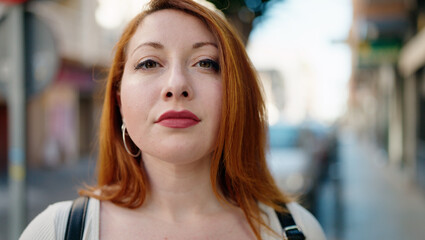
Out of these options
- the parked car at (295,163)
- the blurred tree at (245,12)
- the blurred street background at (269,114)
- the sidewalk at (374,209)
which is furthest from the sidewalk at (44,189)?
the blurred tree at (245,12)

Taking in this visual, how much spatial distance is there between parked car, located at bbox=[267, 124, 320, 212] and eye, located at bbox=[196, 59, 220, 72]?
286 cm

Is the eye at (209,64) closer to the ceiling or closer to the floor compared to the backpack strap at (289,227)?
closer to the ceiling

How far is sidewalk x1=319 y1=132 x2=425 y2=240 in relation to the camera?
6.68m

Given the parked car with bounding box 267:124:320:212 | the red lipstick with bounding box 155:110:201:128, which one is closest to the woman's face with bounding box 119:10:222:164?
the red lipstick with bounding box 155:110:201:128

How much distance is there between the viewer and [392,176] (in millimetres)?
13547

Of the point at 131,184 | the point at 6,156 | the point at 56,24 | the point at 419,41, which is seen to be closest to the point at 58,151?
the point at 6,156

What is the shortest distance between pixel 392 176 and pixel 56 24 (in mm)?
11756

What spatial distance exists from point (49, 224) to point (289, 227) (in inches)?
33.6

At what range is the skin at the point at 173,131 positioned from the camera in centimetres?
142

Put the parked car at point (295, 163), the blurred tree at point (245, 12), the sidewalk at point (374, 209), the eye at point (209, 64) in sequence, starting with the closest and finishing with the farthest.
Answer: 1. the eye at point (209, 64)
2. the blurred tree at point (245, 12)
3. the parked car at point (295, 163)
4. the sidewalk at point (374, 209)

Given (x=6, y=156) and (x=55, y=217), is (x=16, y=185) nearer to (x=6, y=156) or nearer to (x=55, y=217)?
(x=55, y=217)

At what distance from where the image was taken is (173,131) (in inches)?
55.2

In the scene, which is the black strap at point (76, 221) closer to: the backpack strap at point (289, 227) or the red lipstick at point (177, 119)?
the red lipstick at point (177, 119)

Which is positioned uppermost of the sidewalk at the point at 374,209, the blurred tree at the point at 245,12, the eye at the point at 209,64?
the blurred tree at the point at 245,12
